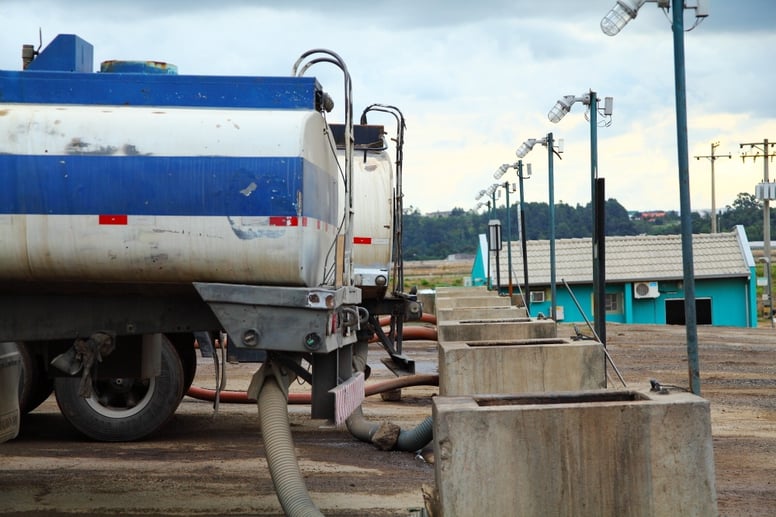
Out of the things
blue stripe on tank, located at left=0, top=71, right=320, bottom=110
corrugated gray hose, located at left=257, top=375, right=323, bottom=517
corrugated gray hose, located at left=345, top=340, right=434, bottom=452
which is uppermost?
blue stripe on tank, located at left=0, top=71, right=320, bottom=110

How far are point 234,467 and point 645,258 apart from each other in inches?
1667

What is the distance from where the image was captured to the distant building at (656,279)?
49.1 m

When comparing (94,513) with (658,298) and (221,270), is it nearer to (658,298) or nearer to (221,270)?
(221,270)

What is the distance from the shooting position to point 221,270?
689 cm

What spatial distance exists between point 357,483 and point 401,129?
18.9 ft

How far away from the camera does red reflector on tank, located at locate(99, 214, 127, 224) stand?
6805 mm

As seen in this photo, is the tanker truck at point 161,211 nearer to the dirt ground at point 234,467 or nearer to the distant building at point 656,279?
the dirt ground at point 234,467

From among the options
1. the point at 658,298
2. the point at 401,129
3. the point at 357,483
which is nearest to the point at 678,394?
the point at 357,483

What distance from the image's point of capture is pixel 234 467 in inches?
412

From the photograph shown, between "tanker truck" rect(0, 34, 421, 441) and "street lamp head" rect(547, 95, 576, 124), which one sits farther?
"street lamp head" rect(547, 95, 576, 124)

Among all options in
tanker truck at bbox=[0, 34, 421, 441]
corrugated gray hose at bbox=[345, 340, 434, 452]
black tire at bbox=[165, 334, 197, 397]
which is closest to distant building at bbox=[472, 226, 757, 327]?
corrugated gray hose at bbox=[345, 340, 434, 452]

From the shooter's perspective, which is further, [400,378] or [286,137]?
[400,378]

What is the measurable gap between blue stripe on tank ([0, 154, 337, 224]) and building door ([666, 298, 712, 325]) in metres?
44.6

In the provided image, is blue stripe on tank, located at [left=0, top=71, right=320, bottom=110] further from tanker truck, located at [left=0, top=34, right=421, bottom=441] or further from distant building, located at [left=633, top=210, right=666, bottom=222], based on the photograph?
distant building, located at [left=633, top=210, right=666, bottom=222]
